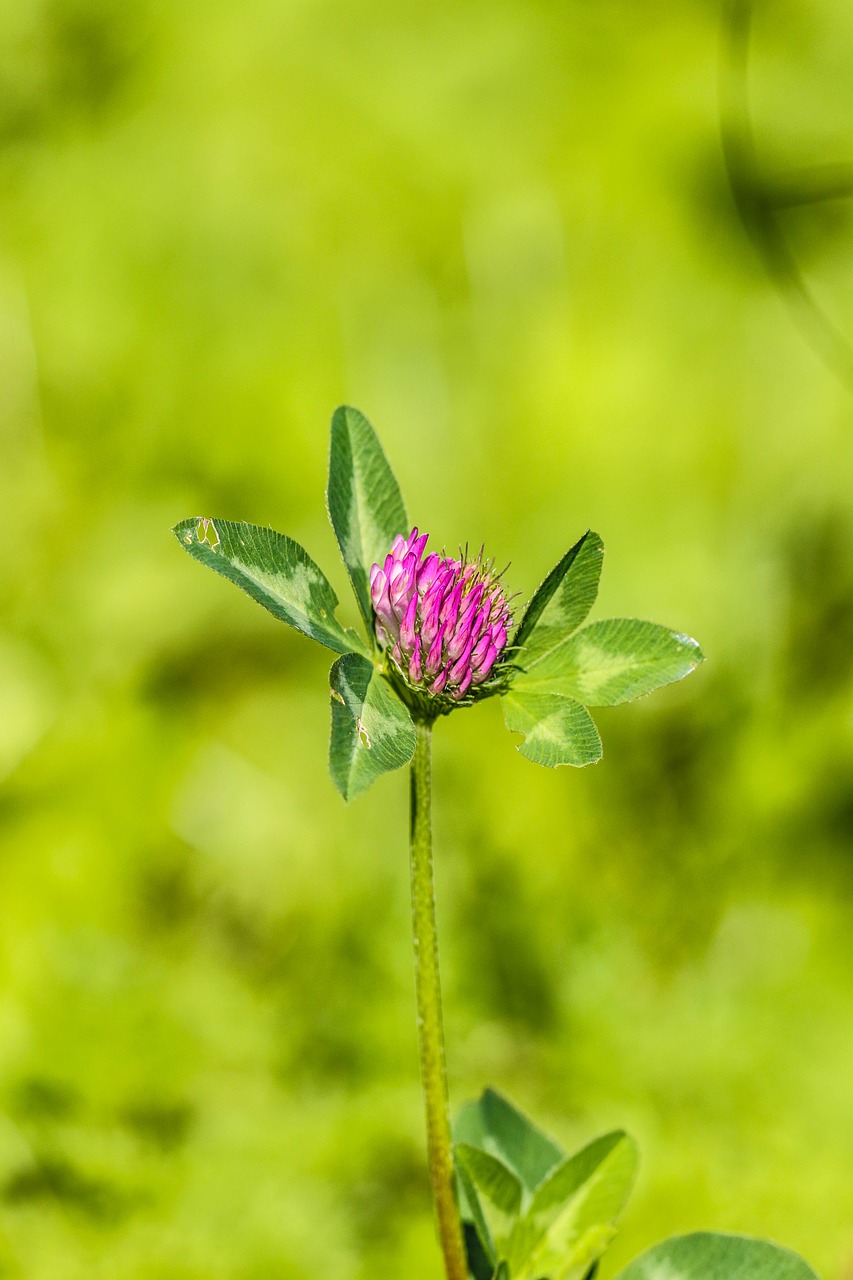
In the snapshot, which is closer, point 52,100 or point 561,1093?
point 561,1093

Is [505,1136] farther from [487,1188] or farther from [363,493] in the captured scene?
[363,493]

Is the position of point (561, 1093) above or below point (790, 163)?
below

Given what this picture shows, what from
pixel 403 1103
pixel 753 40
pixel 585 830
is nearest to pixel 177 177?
pixel 753 40

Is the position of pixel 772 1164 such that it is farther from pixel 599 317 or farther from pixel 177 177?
pixel 177 177

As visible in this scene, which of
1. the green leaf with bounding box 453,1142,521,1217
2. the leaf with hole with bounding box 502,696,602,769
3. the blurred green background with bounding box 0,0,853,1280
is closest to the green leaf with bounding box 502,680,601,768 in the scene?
the leaf with hole with bounding box 502,696,602,769

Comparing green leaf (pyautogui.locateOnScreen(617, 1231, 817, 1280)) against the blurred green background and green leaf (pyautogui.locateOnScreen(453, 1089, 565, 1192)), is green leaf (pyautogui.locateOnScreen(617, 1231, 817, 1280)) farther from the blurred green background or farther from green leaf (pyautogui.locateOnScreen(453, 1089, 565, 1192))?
the blurred green background

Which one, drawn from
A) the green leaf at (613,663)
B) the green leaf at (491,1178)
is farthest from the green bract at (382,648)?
the green leaf at (491,1178)

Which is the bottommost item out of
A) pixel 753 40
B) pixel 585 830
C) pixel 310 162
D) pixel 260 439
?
pixel 585 830
